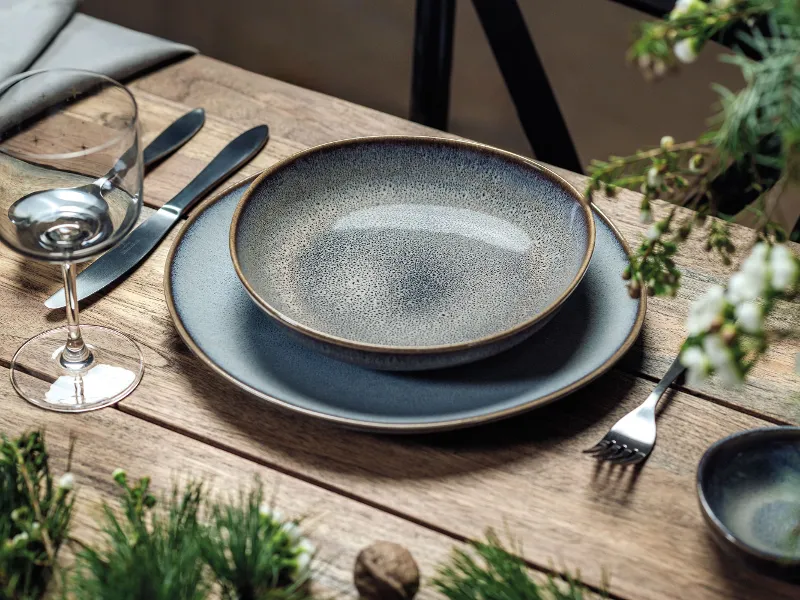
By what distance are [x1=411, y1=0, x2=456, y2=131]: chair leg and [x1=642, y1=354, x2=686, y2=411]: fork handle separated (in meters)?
0.61

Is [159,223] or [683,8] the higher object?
[683,8]

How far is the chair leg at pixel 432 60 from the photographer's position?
1.27m

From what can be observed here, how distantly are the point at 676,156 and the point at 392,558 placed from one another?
290 millimetres

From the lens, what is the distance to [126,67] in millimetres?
1104

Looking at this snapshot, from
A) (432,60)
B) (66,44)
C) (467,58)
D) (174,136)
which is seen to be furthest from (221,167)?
(467,58)

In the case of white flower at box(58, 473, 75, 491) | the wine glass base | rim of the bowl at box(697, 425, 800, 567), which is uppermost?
rim of the bowl at box(697, 425, 800, 567)

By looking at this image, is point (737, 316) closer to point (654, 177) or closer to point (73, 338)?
point (654, 177)

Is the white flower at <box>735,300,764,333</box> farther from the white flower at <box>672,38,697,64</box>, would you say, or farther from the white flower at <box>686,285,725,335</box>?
the white flower at <box>672,38,697,64</box>

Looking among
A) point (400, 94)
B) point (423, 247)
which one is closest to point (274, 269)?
point (423, 247)

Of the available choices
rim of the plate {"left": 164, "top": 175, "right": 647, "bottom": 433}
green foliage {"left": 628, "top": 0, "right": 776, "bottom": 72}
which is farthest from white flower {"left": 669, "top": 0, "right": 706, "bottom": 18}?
rim of the plate {"left": 164, "top": 175, "right": 647, "bottom": 433}

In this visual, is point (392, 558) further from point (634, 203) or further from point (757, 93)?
point (634, 203)

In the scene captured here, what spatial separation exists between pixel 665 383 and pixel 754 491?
12 centimetres

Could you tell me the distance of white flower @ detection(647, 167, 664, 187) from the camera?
0.58m

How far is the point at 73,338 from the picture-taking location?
2.45ft
